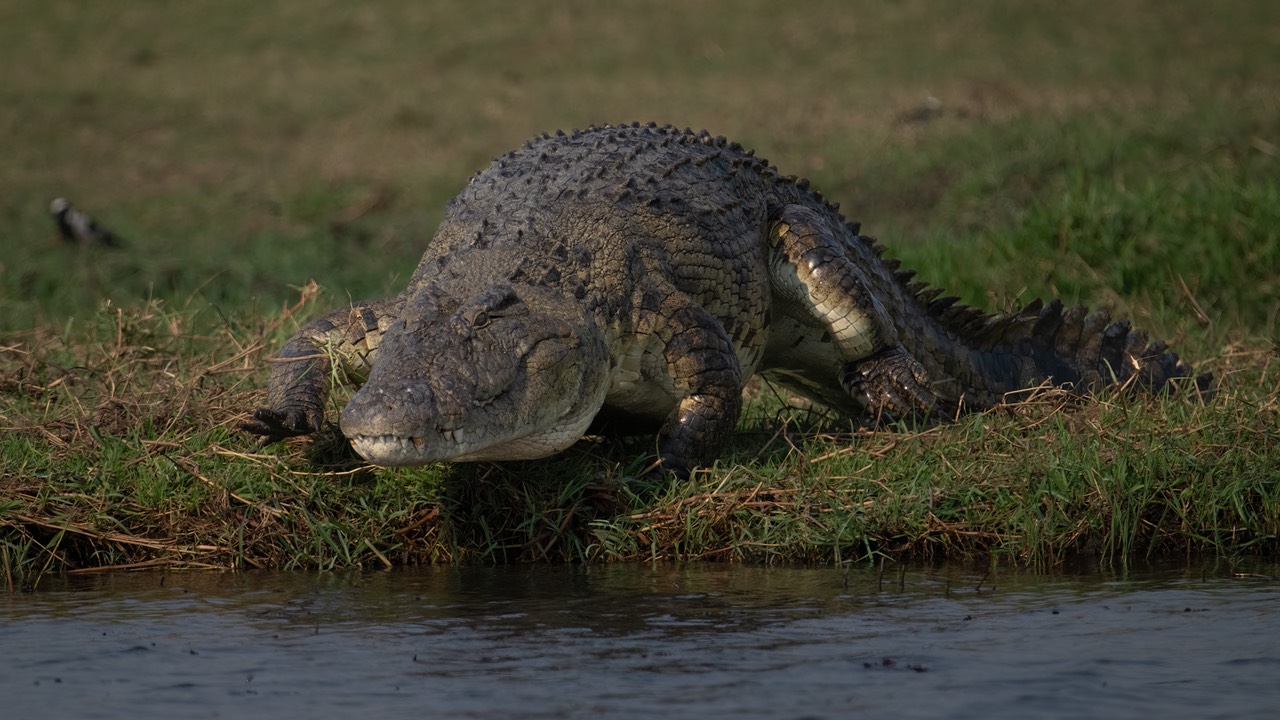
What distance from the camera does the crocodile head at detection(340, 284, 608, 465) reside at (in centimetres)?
426

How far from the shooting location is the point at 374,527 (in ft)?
16.0

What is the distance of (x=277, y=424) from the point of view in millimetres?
4809

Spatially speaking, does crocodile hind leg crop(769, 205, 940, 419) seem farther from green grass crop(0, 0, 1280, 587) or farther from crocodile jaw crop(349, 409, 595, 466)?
crocodile jaw crop(349, 409, 595, 466)

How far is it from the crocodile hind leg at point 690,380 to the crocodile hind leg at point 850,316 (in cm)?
64

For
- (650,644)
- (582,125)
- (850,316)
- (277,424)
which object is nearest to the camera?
(650,644)

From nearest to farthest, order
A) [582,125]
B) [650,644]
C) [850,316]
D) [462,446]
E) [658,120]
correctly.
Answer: [650,644]
[462,446]
[850,316]
[658,120]
[582,125]

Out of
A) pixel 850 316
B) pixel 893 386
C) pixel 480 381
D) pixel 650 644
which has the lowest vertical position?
pixel 650 644

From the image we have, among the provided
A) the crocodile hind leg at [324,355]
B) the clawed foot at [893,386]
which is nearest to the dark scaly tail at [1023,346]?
the clawed foot at [893,386]

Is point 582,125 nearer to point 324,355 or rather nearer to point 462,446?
point 324,355

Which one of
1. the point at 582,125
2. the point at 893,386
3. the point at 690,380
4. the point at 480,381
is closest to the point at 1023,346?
the point at 893,386

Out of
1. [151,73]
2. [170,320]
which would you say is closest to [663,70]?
[151,73]

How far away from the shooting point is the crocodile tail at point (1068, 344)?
625 centimetres

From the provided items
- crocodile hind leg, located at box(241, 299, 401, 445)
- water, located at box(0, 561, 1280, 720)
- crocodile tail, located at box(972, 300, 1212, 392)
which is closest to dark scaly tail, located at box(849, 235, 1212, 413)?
crocodile tail, located at box(972, 300, 1212, 392)

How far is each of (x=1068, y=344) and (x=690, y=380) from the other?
1.94m
